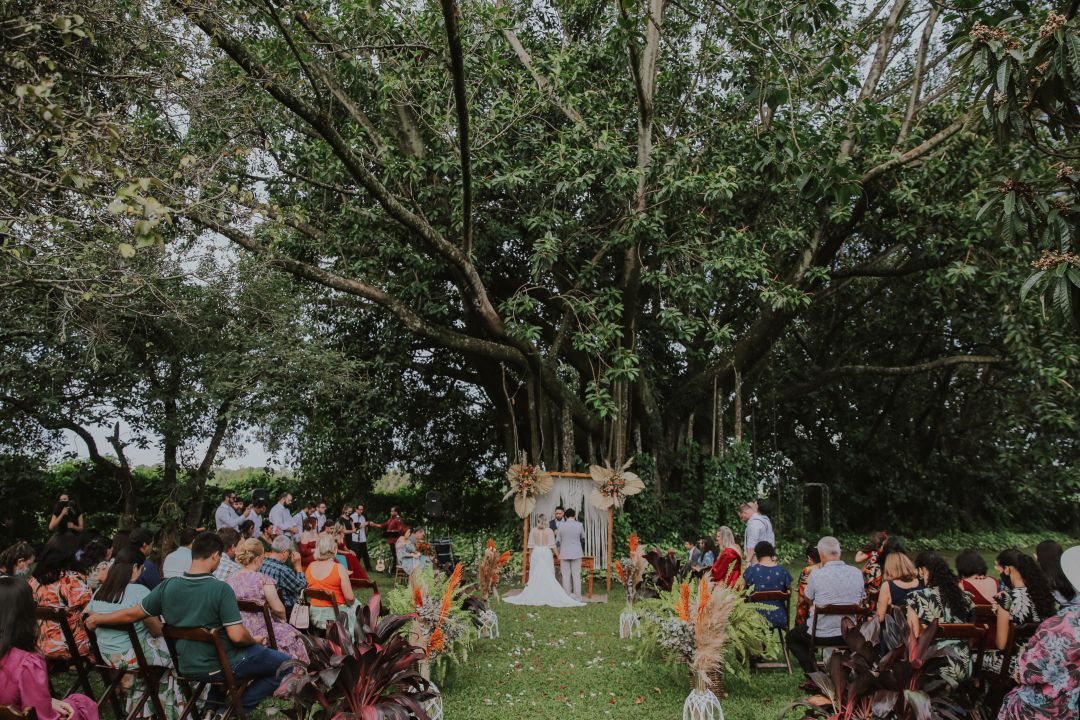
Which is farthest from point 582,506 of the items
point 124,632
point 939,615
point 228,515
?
point 124,632

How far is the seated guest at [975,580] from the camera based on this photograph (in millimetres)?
5562

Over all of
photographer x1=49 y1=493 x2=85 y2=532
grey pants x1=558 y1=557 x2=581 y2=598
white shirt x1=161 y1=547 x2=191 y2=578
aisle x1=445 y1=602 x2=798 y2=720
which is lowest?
aisle x1=445 y1=602 x2=798 y2=720

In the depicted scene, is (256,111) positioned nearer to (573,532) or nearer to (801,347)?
(573,532)

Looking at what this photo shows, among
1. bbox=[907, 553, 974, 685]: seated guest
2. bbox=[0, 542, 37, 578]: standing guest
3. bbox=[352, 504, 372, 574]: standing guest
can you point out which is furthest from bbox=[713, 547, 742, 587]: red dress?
bbox=[352, 504, 372, 574]: standing guest

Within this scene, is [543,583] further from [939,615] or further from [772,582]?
[939,615]

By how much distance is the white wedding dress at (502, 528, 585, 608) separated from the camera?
10.8 meters

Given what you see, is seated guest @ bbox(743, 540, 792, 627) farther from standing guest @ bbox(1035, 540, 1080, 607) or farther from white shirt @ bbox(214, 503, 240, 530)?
white shirt @ bbox(214, 503, 240, 530)

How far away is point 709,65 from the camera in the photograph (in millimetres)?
12695

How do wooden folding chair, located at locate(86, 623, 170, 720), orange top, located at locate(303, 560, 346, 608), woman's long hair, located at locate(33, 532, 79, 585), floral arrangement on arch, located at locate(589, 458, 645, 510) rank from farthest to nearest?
floral arrangement on arch, located at locate(589, 458, 645, 510), woman's long hair, located at locate(33, 532, 79, 585), orange top, located at locate(303, 560, 346, 608), wooden folding chair, located at locate(86, 623, 170, 720)

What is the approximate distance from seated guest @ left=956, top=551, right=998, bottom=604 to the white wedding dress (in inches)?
236

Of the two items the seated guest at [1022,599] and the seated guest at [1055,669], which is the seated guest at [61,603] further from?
the seated guest at [1022,599]

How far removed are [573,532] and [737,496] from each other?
5.17 metres

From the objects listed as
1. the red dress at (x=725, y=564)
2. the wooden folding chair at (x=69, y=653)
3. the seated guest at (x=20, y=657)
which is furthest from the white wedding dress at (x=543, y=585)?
the seated guest at (x=20, y=657)

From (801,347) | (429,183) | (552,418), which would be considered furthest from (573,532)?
(801,347)
